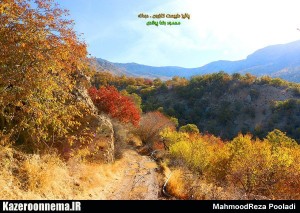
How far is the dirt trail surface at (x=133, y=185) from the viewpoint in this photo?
49.1 ft

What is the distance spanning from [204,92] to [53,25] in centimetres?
10679

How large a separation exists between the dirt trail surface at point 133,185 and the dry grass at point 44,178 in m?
0.60

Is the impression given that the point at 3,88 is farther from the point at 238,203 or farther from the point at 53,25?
the point at 238,203

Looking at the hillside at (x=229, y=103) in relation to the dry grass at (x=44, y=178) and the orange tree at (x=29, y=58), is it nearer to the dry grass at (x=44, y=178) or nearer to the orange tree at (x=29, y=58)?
the dry grass at (x=44, y=178)

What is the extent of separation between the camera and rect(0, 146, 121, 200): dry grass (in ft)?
39.7

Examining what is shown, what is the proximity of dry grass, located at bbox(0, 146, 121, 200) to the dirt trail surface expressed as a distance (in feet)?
1.98

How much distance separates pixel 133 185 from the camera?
1766 centimetres

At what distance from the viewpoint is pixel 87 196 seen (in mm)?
14273

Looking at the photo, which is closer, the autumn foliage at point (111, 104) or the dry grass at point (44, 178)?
the dry grass at point (44, 178)

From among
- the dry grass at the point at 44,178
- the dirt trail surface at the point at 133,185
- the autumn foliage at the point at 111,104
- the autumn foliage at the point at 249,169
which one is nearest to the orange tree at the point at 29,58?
the dry grass at the point at 44,178

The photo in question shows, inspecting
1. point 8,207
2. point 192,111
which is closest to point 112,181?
point 8,207

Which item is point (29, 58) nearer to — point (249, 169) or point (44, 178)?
point (44, 178)

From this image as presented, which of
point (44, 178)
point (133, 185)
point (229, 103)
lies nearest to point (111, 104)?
point (133, 185)

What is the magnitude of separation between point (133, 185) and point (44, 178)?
5963 millimetres
